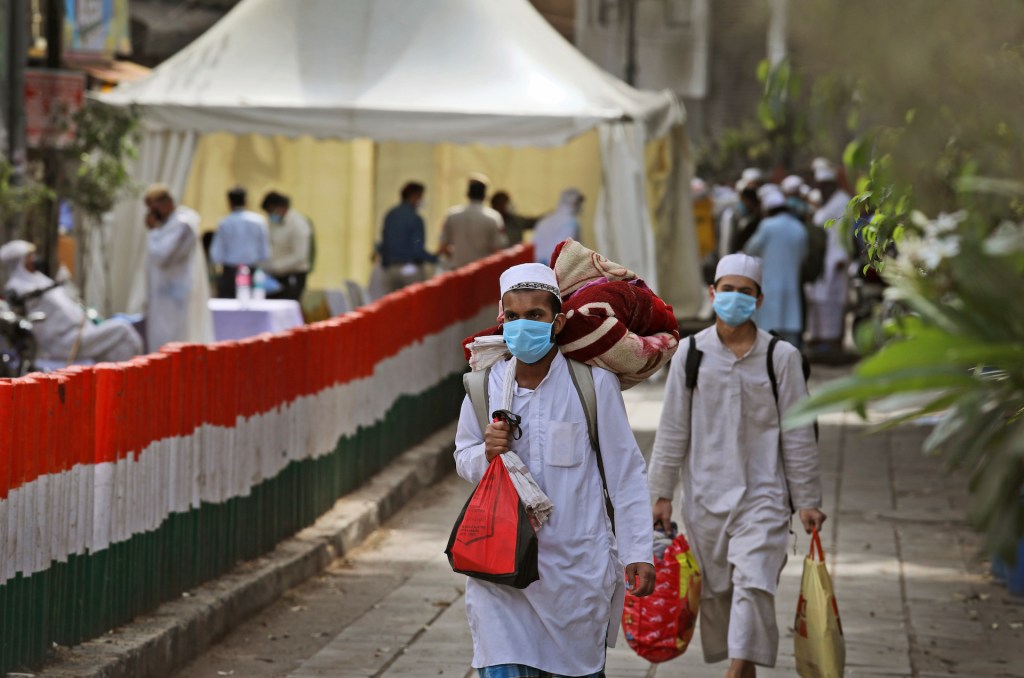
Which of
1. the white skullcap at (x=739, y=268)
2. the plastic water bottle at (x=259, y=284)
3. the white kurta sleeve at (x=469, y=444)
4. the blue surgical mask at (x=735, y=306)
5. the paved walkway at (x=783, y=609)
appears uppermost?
the white skullcap at (x=739, y=268)

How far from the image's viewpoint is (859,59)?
277 cm

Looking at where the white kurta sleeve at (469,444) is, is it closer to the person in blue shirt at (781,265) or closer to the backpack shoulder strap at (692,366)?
the backpack shoulder strap at (692,366)

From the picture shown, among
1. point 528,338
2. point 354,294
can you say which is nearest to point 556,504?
point 528,338

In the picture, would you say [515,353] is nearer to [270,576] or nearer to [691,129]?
[270,576]

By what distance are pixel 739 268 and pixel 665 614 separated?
1364 mm

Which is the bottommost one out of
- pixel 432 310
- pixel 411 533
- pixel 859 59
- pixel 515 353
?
pixel 411 533

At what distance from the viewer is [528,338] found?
4.96 m

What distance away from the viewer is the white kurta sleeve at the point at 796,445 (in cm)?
654

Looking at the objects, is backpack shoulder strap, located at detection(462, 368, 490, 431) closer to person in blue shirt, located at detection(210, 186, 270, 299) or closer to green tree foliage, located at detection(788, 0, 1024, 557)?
green tree foliage, located at detection(788, 0, 1024, 557)

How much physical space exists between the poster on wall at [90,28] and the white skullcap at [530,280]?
1492cm

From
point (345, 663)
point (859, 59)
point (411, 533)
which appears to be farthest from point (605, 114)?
point (859, 59)

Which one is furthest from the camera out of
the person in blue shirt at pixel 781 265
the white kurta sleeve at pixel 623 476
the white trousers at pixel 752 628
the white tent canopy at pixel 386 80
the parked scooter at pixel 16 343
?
the person in blue shirt at pixel 781 265

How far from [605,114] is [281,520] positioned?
8596mm

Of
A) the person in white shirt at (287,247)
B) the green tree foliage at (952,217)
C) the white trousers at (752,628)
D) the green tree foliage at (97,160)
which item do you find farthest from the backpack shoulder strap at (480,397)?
the person in white shirt at (287,247)
